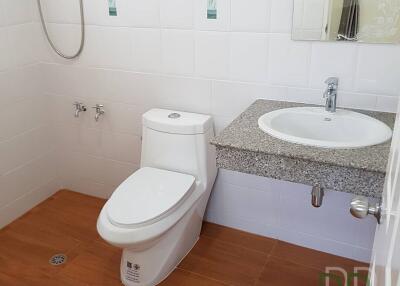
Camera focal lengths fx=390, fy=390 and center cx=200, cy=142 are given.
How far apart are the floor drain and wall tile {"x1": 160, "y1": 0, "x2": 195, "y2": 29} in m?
1.32

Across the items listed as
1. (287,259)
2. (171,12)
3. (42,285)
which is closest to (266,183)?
(287,259)

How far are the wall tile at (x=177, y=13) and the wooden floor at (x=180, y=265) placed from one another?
1137 mm

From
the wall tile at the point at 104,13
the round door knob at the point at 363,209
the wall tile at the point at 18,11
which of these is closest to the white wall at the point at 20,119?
the wall tile at the point at 18,11

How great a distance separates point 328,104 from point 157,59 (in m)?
0.91

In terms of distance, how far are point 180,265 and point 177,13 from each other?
4.17ft

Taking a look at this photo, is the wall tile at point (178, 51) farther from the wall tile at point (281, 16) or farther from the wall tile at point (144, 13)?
the wall tile at point (281, 16)

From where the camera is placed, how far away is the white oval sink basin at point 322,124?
1562 millimetres

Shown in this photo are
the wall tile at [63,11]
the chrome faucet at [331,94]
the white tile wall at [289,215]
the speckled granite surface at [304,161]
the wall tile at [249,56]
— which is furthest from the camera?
the wall tile at [63,11]

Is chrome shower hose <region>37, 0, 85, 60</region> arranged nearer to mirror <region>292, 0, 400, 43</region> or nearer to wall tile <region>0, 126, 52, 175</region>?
wall tile <region>0, 126, 52, 175</region>

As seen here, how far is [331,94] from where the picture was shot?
5.47ft

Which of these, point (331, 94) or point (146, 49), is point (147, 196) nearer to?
point (146, 49)

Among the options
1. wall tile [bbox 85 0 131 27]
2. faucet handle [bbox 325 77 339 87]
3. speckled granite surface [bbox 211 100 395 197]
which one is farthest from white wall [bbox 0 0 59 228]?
faucet handle [bbox 325 77 339 87]

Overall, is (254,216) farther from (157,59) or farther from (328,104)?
(157,59)

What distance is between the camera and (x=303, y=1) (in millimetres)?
1670
